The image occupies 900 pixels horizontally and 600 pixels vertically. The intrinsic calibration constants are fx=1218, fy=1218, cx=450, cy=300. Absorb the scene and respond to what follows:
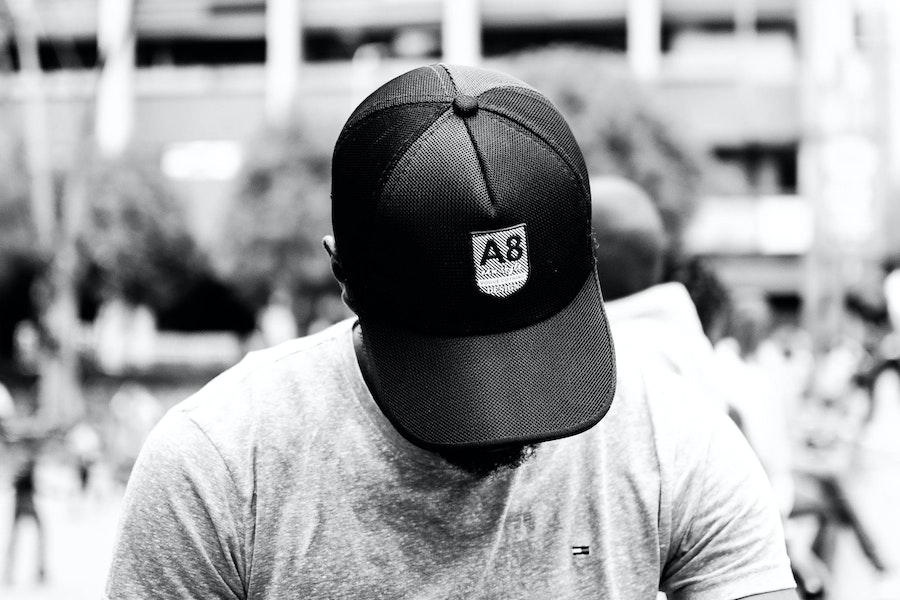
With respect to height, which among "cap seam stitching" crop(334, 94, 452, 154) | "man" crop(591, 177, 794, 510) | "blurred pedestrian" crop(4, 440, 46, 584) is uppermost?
"cap seam stitching" crop(334, 94, 452, 154)

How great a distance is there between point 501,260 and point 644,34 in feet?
120

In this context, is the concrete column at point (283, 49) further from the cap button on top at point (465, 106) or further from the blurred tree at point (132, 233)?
A: the cap button on top at point (465, 106)

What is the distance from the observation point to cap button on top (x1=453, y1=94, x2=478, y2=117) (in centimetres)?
155

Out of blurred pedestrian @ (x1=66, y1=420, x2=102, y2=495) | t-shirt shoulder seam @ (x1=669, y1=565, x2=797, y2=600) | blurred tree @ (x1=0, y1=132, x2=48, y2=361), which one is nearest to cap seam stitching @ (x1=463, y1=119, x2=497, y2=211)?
t-shirt shoulder seam @ (x1=669, y1=565, x2=797, y2=600)

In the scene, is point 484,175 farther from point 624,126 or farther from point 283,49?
point 283,49

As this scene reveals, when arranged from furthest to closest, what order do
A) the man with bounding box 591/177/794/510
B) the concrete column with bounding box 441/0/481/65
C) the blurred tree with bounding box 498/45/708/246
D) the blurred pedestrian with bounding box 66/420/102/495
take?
the concrete column with bounding box 441/0/481/65 < the blurred tree with bounding box 498/45/708/246 < the blurred pedestrian with bounding box 66/420/102/495 < the man with bounding box 591/177/794/510

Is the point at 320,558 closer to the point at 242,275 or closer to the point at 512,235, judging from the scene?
the point at 512,235

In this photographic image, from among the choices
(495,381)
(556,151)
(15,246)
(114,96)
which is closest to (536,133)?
(556,151)

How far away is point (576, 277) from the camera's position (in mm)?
1624

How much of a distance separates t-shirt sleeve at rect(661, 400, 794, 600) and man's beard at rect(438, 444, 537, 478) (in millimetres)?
227

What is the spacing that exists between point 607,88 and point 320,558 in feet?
85.5

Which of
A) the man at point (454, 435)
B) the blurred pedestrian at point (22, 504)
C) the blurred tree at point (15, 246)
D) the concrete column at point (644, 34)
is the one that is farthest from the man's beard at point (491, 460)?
the concrete column at point (644, 34)

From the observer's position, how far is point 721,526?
1.66 meters

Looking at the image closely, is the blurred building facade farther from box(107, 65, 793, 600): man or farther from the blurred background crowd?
box(107, 65, 793, 600): man
